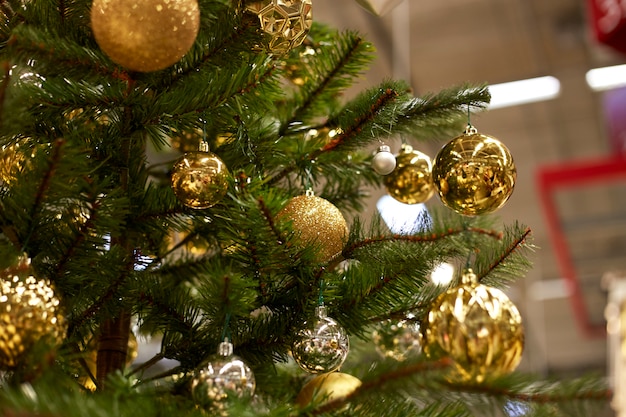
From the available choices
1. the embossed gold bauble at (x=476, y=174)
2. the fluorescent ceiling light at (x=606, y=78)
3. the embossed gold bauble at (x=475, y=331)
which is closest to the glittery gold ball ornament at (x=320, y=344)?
the embossed gold bauble at (x=475, y=331)

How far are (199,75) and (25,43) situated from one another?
0.23m

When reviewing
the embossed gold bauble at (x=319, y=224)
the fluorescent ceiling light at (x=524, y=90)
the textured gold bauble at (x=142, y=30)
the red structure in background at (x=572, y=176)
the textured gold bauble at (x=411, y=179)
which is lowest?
the embossed gold bauble at (x=319, y=224)

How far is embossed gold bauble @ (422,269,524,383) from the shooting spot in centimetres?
85

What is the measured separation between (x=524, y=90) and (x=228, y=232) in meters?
4.73

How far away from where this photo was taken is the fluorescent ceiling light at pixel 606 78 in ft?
17.9

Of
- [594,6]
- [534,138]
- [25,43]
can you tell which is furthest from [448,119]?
[534,138]

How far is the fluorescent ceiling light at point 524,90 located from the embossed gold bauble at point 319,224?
14.2ft

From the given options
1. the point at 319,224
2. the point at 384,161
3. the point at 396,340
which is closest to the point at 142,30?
the point at 319,224

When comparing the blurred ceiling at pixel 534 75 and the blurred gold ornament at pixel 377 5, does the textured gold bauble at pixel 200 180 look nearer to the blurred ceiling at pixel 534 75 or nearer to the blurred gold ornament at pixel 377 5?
the blurred gold ornament at pixel 377 5

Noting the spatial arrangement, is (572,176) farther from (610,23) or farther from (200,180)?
(200,180)

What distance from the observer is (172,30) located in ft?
2.95

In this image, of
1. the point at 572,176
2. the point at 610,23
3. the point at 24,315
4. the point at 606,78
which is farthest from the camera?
the point at 606,78

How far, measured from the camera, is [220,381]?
0.83 m

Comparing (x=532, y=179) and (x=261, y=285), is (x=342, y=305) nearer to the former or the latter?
(x=261, y=285)
